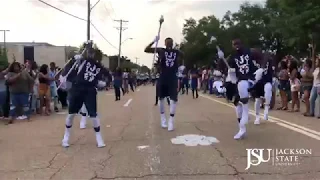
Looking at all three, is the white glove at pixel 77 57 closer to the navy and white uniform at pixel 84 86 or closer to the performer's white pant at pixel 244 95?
the navy and white uniform at pixel 84 86

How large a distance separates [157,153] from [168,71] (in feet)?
9.60

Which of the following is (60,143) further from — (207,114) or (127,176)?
(207,114)

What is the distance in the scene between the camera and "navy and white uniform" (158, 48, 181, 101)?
33.0 ft

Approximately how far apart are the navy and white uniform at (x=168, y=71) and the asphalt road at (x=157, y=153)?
85 cm

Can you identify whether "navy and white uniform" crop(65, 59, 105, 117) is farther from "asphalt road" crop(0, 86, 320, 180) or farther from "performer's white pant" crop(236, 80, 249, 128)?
"performer's white pant" crop(236, 80, 249, 128)

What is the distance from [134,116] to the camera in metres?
13.6

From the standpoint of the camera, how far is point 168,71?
10.1 m

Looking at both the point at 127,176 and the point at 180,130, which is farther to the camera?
the point at 180,130

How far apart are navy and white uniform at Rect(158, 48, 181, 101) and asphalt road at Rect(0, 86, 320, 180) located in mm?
855

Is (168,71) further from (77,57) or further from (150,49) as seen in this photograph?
(77,57)

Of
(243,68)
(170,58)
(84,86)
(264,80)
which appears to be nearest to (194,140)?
(243,68)

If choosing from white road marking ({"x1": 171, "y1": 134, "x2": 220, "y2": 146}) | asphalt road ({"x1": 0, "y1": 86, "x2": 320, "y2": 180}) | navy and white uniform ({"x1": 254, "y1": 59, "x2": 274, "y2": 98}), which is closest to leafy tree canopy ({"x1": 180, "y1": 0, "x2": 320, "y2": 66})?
navy and white uniform ({"x1": 254, "y1": 59, "x2": 274, "y2": 98})

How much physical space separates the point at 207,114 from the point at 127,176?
7.95m

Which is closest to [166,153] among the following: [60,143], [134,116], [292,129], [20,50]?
[60,143]
